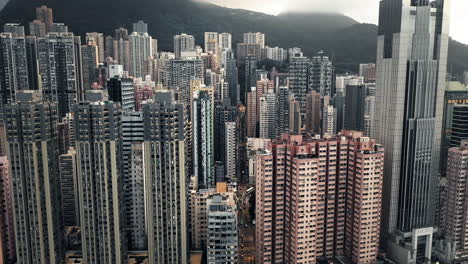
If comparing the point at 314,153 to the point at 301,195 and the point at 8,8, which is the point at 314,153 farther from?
the point at 8,8

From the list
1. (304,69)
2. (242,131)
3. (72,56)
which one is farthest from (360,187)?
(72,56)

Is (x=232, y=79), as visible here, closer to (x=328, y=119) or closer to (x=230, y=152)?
(x=328, y=119)

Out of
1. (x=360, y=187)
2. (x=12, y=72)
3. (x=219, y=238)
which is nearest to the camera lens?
(x=219, y=238)

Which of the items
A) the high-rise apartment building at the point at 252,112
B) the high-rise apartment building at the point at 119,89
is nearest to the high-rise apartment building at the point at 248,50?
the high-rise apartment building at the point at 252,112

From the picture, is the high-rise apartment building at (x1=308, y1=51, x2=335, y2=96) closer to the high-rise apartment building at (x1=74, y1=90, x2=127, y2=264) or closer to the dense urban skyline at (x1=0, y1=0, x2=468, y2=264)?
the dense urban skyline at (x1=0, y1=0, x2=468, y2=264)

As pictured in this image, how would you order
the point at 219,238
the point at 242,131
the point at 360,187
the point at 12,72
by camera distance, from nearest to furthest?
the point at 219,238, the point at 360,187, the point at 12,72, the point at 242,131

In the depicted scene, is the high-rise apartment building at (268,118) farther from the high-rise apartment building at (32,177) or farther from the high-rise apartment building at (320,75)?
the high-rise apartment building at (32,177)
